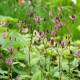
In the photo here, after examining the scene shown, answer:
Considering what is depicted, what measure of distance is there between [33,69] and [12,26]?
127 centimetres

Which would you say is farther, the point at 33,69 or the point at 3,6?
the point at 3,6

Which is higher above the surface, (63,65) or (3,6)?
(3,6)

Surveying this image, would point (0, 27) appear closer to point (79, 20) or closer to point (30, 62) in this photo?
point (30, 62)

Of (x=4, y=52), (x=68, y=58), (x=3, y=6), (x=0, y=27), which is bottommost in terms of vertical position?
(x=68, y=58)

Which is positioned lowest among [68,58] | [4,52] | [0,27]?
[68,58]

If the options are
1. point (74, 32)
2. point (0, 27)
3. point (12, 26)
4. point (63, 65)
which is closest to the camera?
point (63, 65)

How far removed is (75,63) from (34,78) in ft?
1.77

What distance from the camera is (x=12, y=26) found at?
2.88m

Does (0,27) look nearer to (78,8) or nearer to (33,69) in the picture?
(33,69)

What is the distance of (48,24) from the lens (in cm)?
313

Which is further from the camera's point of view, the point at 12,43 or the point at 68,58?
the point at 68,58

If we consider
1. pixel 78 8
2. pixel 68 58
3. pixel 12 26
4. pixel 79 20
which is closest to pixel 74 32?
pixel 79 20

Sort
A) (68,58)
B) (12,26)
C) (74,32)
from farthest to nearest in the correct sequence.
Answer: (74,32), (12,26), (68,58)

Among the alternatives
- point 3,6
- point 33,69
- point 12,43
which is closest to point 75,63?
point 33,69
